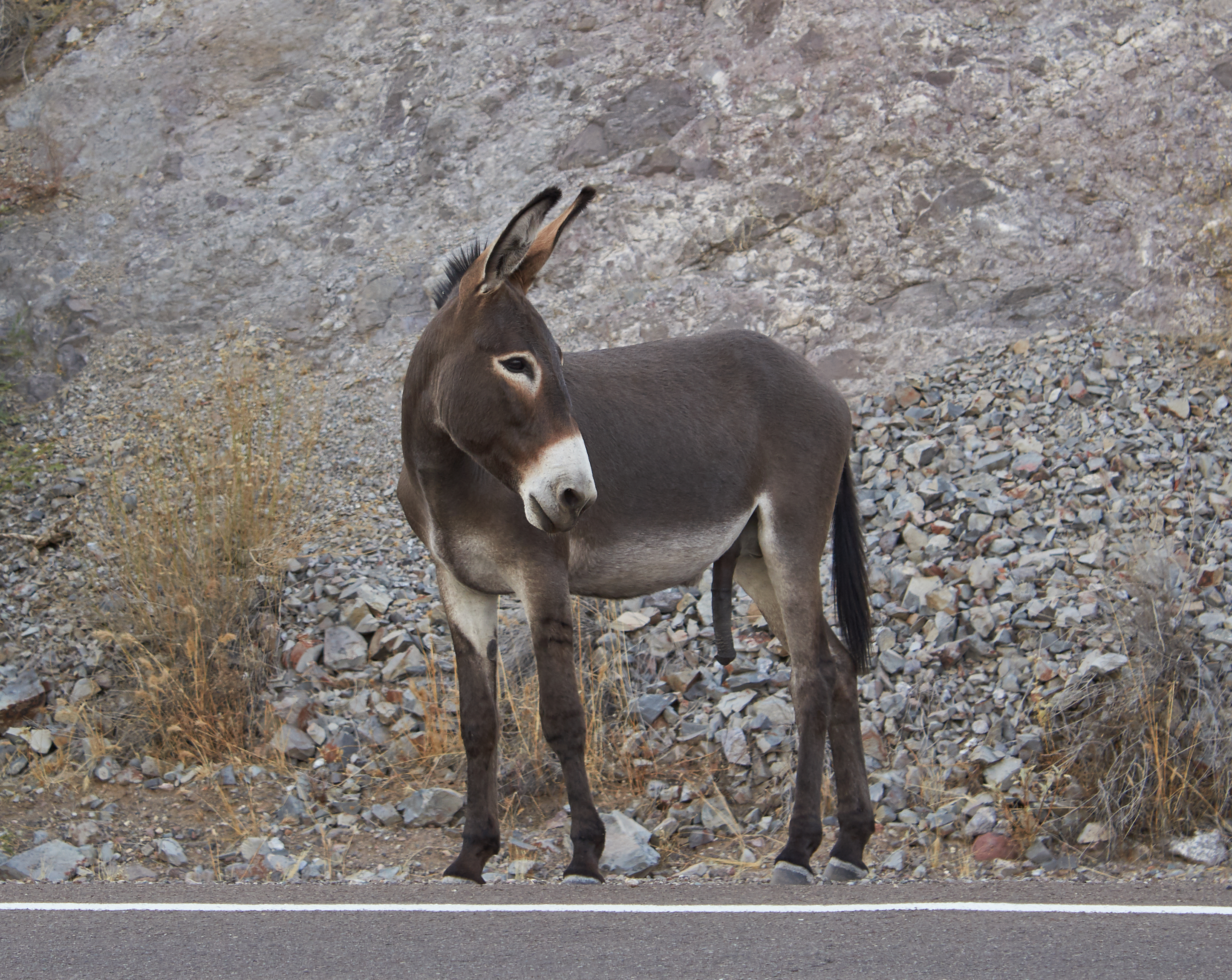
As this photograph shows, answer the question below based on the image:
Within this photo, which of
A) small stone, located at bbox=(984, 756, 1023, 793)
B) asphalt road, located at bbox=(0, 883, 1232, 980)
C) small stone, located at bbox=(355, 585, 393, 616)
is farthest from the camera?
small stone, located at bbox=(355, 585, 393, 616)

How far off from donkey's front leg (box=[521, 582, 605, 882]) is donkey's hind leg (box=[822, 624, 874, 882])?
3.87ft

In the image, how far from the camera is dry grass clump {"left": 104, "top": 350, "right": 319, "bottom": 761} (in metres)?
7.08

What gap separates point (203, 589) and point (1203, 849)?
5.58 metres

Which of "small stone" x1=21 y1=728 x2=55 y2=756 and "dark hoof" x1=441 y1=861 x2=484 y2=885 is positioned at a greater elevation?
"dark hoof" x1=441 y1=861 x2=484 y2=885

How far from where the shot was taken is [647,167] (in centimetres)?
1120

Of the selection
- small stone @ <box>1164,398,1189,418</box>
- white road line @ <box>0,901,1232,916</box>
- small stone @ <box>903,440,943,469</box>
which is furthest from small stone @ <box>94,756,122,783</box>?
small stone @ <box>1164,398,1189,418</box>

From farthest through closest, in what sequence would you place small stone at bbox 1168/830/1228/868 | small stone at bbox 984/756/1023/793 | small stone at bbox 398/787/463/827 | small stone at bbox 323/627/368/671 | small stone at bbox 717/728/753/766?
small stone at bbox 323/627/368/671, small stone at bbox 717/728/753/766, small stone at bbox 398/787/463/827, small stone at bbox 984/756/1023/793, small stone at bbox 1168/830/1228/868

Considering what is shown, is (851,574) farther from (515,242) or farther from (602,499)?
(515,242)

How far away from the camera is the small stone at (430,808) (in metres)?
6.54

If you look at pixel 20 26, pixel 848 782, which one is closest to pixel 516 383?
pixel 848 782

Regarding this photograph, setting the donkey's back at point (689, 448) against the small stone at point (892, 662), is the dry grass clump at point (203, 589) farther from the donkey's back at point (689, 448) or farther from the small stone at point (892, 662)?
the small stone at point (892, 662)

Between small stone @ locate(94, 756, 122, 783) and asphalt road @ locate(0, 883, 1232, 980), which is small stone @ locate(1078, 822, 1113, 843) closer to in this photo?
asphalt road @ locate(0, 883, 1232, 980)

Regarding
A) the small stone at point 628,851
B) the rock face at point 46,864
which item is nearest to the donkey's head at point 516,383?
the small stone at point 628,851

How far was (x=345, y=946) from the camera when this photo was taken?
3.41 meters
